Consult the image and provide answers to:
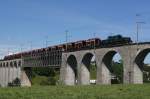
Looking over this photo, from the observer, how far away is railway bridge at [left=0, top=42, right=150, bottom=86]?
53775 millimetres

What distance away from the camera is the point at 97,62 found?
62.9m

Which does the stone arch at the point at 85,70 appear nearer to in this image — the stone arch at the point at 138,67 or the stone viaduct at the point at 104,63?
the stone viaduct at the point at 104,63

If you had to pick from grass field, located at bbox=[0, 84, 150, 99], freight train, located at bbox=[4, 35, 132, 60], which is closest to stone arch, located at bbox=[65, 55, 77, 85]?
freight train, located at bbox=[4, 35, 132, 60]

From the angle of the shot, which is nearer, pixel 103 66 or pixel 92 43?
pixel 103 66

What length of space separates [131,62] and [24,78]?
57.3 meters

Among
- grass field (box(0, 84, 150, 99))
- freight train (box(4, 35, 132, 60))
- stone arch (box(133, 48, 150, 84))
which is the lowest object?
grass field (box(0, 84, 150, 99))

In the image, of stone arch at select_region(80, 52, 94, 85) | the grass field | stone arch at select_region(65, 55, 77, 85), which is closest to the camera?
the grass field

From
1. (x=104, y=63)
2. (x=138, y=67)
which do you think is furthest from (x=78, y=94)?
(x=104, y=63)

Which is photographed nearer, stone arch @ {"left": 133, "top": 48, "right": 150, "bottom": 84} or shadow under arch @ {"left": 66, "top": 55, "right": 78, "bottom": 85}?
stone arch @ {"left": 133, "top": 48, "right": 150, "bottom": 84}

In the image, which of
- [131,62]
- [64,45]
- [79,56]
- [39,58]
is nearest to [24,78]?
[39,58]

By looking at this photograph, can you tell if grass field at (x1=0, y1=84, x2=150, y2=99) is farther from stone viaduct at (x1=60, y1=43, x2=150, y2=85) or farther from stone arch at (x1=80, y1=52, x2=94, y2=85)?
stone arch at (x1=80, y1=52, x2=94, y2=85)

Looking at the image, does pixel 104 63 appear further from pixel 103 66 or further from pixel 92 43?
pixel 92 43

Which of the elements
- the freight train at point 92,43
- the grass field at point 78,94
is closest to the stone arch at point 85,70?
the freight train at point 92,43

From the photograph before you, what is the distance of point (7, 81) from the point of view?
126062 millimetres
